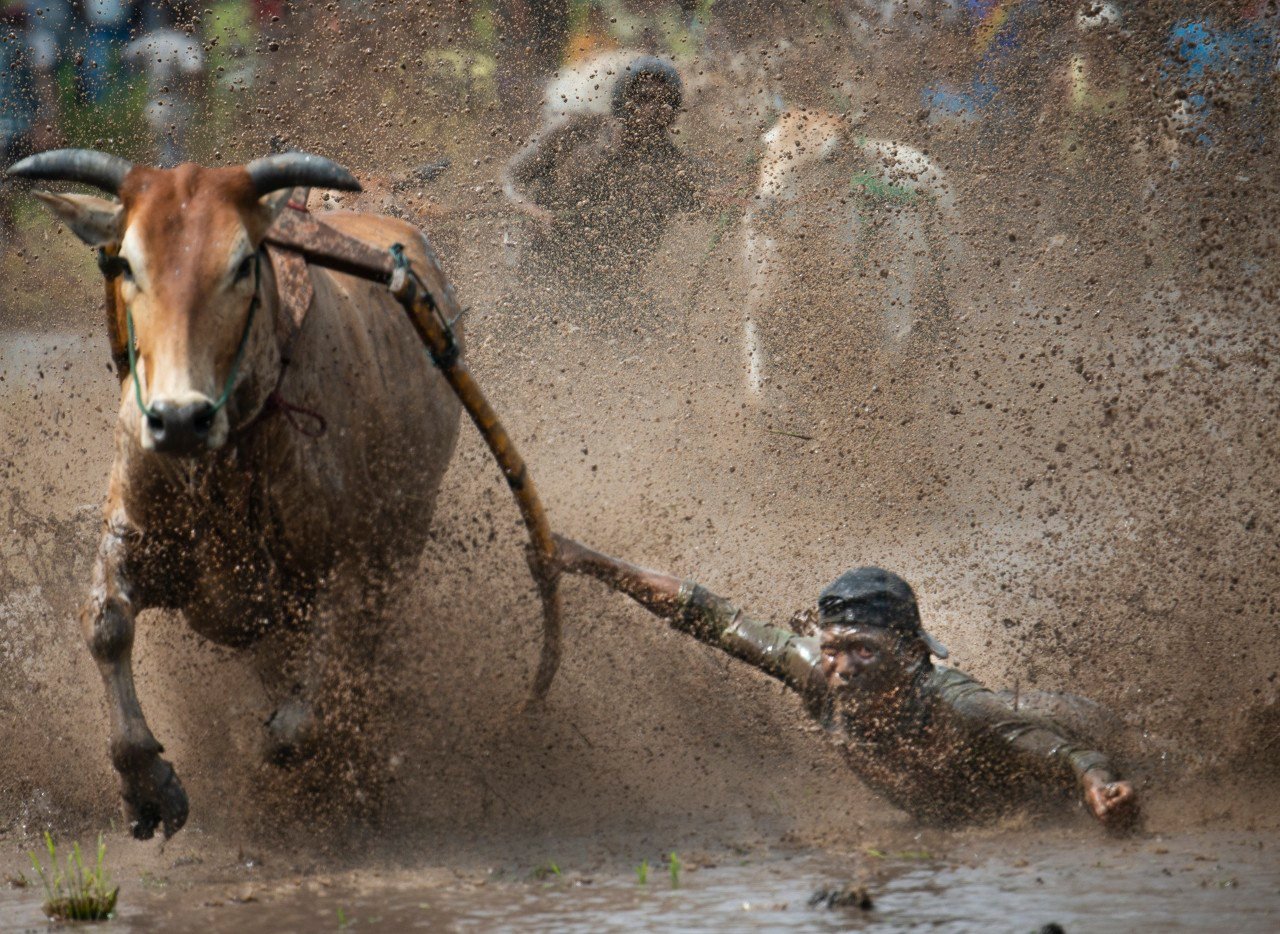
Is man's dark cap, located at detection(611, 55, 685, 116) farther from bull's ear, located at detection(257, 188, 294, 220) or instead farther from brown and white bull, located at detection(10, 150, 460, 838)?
bull's ear, located at detection(257, 188, 294, 220)

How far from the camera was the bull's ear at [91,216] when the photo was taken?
5.01 m

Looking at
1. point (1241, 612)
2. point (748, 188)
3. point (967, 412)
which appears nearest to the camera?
point (1241, 612)

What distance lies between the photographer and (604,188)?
33.4 ft

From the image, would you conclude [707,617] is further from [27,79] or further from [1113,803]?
[27,79]

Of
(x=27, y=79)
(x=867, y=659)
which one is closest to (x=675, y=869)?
(x=867, y=659)

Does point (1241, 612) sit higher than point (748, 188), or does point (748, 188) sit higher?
point (748, 188)

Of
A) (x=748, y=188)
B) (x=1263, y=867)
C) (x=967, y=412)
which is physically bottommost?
(x=1263, y=867)

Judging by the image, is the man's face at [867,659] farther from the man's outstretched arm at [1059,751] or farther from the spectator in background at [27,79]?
the spectator in background at [27,79]

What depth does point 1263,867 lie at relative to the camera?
4.85m

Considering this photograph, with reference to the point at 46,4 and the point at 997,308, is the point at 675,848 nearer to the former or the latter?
the point at 997,308

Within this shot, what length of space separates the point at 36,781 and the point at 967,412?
16.2 ft

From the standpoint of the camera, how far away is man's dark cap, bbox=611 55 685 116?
10.2 metres

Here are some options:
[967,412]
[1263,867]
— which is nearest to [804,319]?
[967,412]

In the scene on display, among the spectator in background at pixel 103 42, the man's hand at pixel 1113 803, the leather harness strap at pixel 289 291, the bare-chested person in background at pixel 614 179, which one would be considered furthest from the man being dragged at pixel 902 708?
the spectator in background at pixel 103 42
